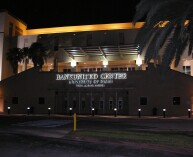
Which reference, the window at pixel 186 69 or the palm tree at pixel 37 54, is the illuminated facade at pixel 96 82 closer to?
the window at pixel 186 69

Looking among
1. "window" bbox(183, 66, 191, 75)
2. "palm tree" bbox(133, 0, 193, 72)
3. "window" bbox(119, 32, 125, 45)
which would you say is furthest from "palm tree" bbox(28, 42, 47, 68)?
"palm tree" bbox(133, 0, 193, 72)

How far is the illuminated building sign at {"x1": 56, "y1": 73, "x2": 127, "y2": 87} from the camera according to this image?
32750mm

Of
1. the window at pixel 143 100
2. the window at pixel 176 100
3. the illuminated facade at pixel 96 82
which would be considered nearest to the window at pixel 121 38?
the illuminated facade at pixel 96 82

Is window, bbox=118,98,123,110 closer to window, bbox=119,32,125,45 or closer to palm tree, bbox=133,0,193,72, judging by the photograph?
window, bbox=119,32,125,45

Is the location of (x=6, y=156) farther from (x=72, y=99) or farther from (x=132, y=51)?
(x=132, y=51)

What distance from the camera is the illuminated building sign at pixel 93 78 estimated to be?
107 feet

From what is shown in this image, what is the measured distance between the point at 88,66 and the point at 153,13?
31443 mm

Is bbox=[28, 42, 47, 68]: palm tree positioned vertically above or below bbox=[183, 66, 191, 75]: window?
above

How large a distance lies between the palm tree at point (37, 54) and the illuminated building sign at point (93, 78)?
29.5 feet

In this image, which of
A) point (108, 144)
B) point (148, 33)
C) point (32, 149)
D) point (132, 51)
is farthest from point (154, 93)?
point (32, 149)

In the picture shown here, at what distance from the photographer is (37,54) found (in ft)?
135

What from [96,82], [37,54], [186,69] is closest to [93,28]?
[37,54]

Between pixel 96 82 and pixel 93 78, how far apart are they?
0.65 m

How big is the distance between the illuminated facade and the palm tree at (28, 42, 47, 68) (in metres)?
1.94
